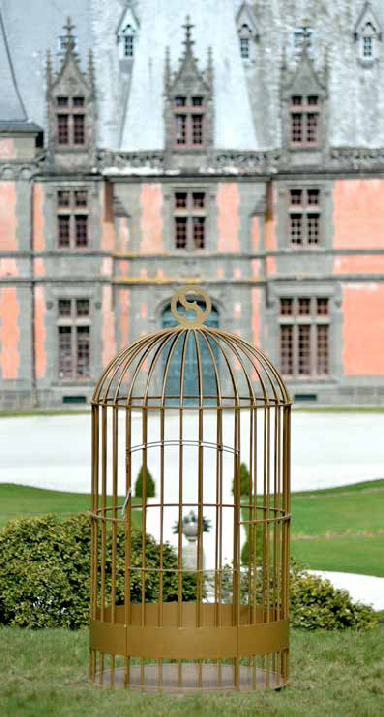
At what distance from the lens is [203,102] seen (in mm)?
37781

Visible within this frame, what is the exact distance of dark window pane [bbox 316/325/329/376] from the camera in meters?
37.7

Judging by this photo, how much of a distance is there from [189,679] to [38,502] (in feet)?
36.8

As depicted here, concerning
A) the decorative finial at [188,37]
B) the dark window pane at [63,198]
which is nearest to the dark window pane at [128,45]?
the decorative finial at [188,37]

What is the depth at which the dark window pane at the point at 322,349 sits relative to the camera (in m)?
37.7

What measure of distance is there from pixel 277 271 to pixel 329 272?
5.21 feet

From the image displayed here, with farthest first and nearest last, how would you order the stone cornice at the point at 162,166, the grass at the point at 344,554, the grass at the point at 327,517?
the stone cornice at the point at 162,166, the grass at the point at 327,517, the grass at the point at 344,554

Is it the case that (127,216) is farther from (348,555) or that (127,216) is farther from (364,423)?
(348,555)

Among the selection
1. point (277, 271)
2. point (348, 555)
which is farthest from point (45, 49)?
point (348, 555)

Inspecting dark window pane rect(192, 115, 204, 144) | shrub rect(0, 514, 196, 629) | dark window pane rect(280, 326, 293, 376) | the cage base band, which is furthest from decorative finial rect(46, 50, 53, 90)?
the cage base band

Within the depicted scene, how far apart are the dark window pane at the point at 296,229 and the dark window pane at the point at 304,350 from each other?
8.63ft

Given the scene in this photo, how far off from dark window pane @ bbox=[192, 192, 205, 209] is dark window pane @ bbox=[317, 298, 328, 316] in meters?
4.60

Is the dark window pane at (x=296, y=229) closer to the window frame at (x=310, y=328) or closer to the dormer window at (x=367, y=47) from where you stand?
the window frame at (x=310, y=328)

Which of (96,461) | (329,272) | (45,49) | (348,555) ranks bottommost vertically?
(348,555)

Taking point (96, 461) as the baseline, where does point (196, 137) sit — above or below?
above
